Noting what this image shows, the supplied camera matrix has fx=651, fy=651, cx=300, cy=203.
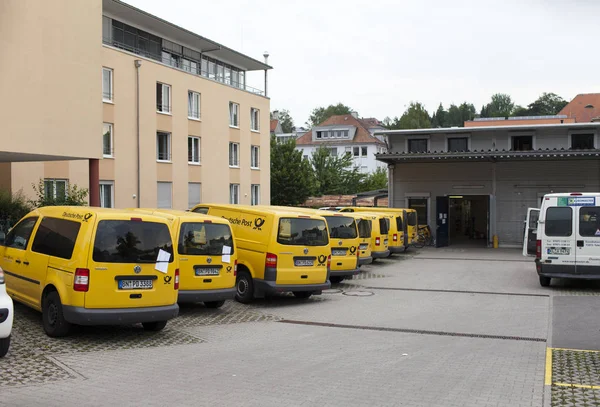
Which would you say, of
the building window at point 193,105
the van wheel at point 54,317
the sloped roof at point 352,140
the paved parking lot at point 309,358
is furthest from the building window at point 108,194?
the sloped roof at point 352,140

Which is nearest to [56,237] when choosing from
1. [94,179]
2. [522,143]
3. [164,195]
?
[94,179]

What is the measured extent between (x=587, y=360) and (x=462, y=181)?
2543cm

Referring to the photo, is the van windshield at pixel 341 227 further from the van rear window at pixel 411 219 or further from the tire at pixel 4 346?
the van rear window at pixel 411 219

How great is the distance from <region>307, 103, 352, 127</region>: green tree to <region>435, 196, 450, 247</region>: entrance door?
285ft

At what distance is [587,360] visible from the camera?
28.3ft

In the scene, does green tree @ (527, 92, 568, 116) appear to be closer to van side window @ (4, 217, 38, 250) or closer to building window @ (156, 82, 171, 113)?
building window @ (156, 82, 171, 113)

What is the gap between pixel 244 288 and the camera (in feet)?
44.7

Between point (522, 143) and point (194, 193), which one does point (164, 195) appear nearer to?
point (194, 193)

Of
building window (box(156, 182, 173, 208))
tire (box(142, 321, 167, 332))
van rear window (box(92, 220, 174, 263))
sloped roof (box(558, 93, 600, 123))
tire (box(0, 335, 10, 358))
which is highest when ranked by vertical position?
sloped roof (box(558, 93, 600, 123))

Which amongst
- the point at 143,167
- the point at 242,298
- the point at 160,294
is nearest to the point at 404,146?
the point at 143,167

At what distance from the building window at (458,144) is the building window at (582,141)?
5.13 meters

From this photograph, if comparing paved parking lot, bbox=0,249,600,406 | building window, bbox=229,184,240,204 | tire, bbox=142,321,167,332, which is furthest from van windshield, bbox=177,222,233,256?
building window, bbox=229,184,240,204

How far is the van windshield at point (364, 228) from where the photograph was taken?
66.0 feet

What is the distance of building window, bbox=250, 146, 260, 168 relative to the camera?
41.8 meters
